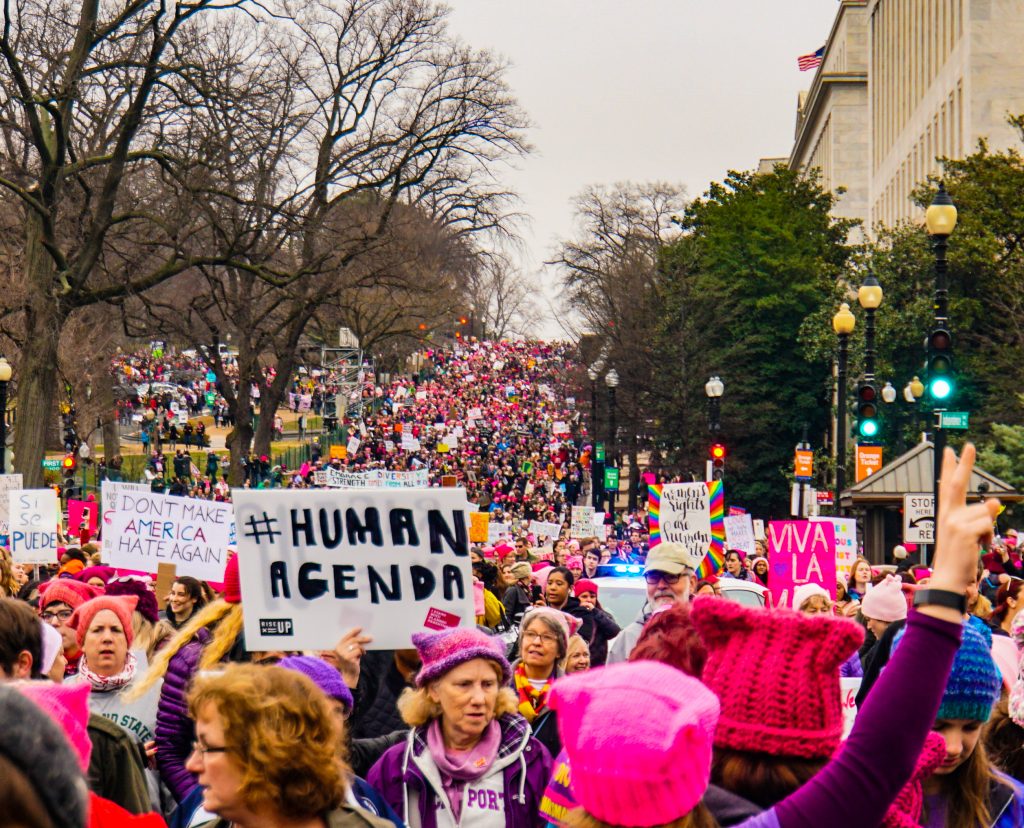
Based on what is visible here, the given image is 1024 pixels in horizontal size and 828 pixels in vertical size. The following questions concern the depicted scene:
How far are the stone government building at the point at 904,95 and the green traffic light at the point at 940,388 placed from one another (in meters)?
33.9

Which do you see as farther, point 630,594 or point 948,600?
point 630,594

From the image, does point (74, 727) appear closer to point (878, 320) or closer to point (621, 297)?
point (878, 320)

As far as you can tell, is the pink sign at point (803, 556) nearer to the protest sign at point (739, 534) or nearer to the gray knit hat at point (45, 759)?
the protest sign at point (739, 534)

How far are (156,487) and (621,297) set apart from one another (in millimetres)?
24354

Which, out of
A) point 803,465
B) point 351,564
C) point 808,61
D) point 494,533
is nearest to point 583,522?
point 494,533

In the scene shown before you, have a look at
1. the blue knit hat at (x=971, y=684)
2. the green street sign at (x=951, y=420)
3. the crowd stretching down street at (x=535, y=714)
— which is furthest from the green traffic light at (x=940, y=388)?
the blue knit hat at (x=971, y=684)

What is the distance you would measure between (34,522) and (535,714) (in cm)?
1319

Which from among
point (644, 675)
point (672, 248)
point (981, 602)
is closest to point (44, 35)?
point (981, 602)

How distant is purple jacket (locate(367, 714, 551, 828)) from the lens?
579 cm

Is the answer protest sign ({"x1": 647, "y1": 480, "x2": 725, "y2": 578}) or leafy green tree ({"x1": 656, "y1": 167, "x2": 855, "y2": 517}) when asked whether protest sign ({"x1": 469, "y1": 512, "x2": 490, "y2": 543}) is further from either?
leafy green tree ({"x1": 656, "y1": 167, "x2": 855, "y2": 517})

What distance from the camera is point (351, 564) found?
648 centimetres

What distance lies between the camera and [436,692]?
5.98 m

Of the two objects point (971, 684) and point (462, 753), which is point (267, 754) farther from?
point (462, 753)

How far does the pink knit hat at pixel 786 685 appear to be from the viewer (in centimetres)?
348
